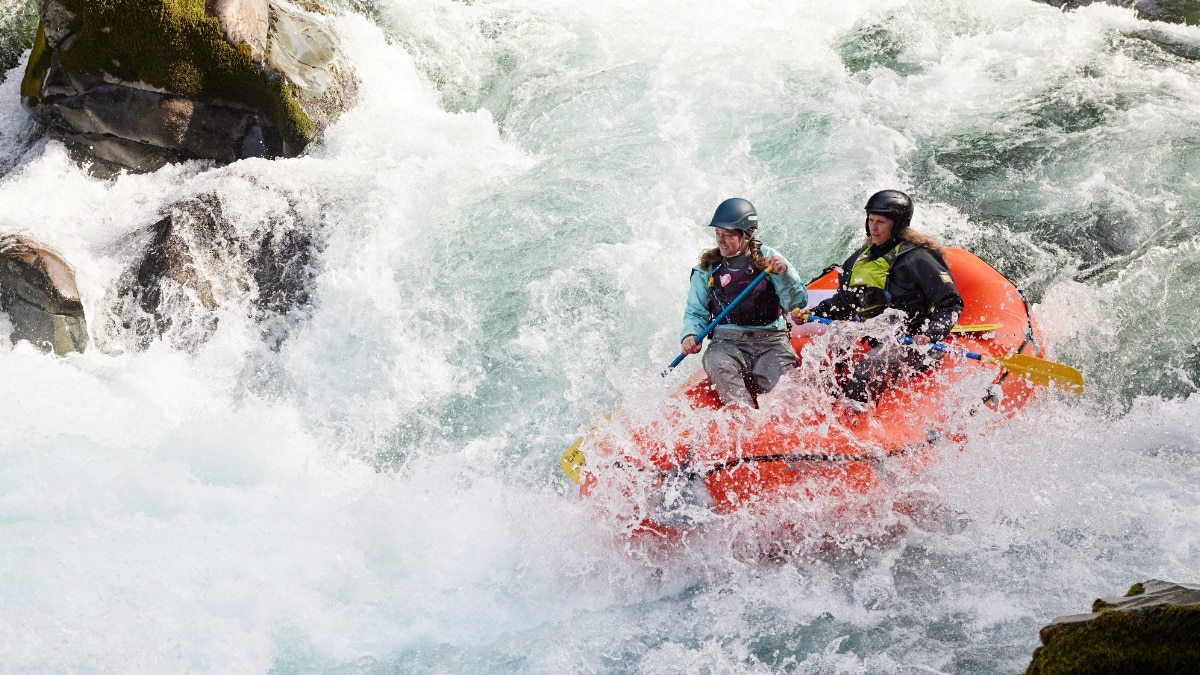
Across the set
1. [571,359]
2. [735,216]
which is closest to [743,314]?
[735,216]

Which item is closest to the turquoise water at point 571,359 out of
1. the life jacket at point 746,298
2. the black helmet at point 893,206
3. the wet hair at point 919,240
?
the life jacket at point 746,298

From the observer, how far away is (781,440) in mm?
5266

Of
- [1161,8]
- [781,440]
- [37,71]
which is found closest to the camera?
[781,440]

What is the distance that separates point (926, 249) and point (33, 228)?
7.08 meters

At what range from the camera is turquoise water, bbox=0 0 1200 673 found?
16.5ft

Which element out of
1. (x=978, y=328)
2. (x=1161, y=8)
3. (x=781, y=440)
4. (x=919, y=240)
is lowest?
(x=781, y=440)

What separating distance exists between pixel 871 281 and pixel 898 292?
7.6 inches

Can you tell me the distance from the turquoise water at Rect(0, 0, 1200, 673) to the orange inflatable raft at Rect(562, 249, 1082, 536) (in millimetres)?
202

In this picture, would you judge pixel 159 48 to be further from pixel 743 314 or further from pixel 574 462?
pixel 743 314

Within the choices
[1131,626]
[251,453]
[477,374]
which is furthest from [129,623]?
[1131,626]

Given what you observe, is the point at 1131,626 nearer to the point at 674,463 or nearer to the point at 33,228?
the point at 674,463

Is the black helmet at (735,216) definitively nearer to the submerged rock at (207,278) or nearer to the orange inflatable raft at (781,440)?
the orange inflatable raft at (781,440)

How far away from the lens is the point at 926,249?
5.91 m

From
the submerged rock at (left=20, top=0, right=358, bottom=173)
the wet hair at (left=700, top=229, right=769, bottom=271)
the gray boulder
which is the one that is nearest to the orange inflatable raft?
the wet hair at (left=700, top=229, right=769, bottom=271)
